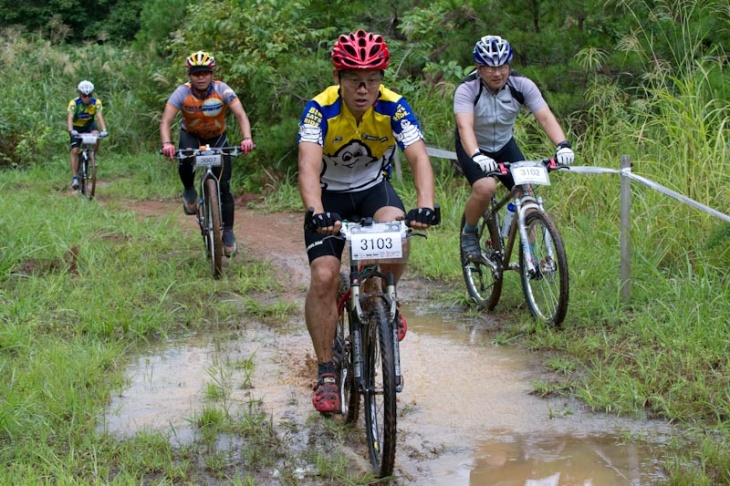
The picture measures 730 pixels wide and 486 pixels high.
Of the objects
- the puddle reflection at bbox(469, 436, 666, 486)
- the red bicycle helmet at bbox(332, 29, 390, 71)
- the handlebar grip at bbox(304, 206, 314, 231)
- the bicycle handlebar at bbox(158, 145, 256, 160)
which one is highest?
the red bicycle helmet at bbox(332, 29, 390, 71)

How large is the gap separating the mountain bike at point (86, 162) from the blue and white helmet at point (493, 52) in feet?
26.5

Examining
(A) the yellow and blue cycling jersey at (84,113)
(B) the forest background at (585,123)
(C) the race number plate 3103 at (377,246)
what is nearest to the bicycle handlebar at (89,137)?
(A) the yellow and blue cycling jersey at (84,113)

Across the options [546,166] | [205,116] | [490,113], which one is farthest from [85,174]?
[546,166]

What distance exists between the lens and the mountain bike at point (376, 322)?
4.06 m

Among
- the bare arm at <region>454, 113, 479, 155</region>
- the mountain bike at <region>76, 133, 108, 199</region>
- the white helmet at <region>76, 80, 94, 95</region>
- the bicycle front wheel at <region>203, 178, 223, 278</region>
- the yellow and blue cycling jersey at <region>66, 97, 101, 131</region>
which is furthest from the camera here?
the yellow and blue cycling jersey at <region>66, 97, 101, 131</region>

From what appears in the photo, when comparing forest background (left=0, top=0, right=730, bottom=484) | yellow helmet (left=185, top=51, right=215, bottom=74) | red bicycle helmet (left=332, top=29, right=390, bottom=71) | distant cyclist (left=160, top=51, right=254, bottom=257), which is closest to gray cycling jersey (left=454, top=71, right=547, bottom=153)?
forest background (left=0, top=0, right=730, bottom=484)

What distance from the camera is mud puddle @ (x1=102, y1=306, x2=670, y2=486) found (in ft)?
14.3

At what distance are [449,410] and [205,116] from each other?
4.64 metres

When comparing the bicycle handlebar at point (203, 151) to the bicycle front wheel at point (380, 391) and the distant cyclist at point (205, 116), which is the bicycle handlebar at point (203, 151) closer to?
the distant cyclist at point (205, 116)

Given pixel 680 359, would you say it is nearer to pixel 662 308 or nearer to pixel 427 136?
pixel 662 308

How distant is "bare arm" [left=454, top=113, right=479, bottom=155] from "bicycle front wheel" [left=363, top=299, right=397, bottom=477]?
240 centimetres

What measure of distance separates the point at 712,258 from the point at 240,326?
332cm

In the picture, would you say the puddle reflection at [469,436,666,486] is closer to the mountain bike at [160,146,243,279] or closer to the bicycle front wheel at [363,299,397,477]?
the bicycle front wheel at [363,299,397,477]

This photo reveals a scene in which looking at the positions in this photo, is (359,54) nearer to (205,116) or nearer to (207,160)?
(207,160)
